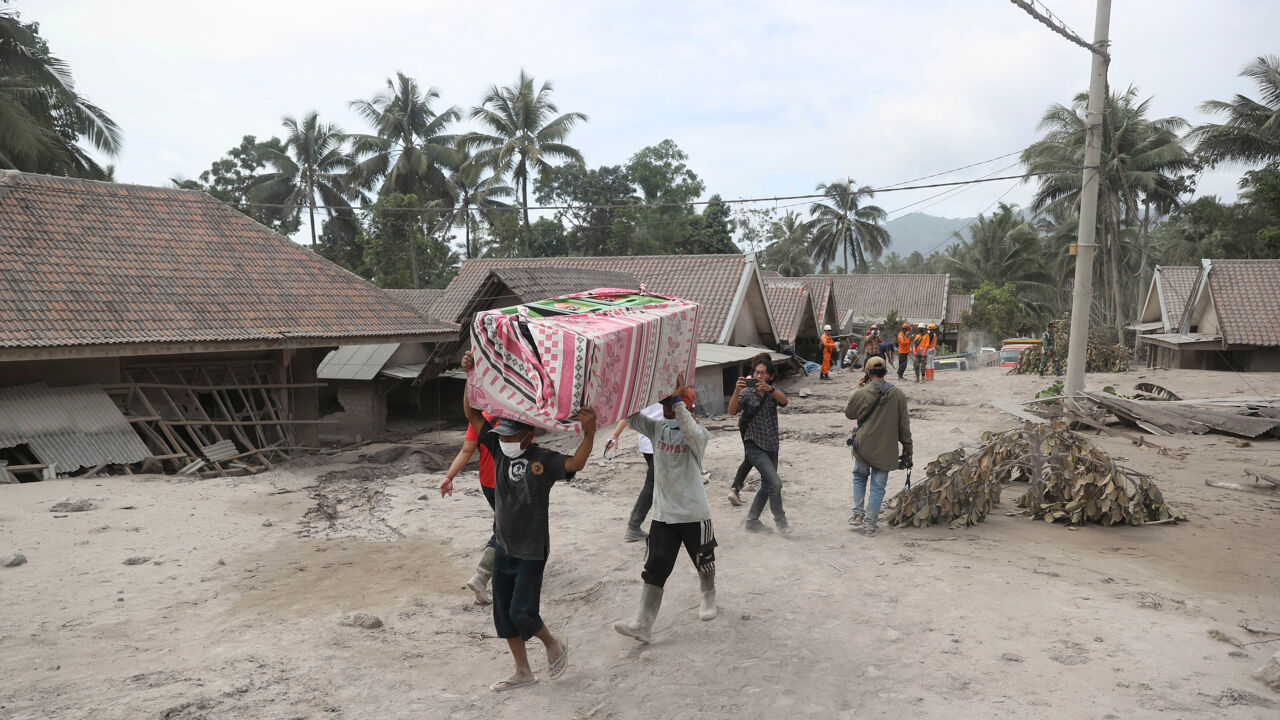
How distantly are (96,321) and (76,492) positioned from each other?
3.00m

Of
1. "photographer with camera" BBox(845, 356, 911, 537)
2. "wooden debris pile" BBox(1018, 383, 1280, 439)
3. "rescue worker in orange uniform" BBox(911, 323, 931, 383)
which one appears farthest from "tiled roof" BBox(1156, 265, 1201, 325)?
"photographer with camera" BBox(845, 356, 911, 537)

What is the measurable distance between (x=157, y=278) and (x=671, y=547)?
10.6m

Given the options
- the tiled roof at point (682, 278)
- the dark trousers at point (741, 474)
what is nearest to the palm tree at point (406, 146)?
the tiled roof at point (682, 278)

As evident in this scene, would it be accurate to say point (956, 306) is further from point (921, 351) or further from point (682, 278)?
point (682, 278)

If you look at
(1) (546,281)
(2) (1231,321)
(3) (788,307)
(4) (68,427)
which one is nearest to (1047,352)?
(2) (1231,321)

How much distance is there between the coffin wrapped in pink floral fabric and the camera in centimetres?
409

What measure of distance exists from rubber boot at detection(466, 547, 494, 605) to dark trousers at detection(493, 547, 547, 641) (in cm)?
137

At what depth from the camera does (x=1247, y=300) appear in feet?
68.1

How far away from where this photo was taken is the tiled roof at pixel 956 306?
42562 mm

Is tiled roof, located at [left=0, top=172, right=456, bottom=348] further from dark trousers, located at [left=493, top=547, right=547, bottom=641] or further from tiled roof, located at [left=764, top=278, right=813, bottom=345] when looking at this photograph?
tiled roof, located at [left=764, top=278, right=813, bottom=345]

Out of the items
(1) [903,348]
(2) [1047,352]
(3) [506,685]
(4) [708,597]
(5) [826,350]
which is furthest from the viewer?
(5) [826,350]

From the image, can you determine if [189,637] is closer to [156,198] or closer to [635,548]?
[635,548]

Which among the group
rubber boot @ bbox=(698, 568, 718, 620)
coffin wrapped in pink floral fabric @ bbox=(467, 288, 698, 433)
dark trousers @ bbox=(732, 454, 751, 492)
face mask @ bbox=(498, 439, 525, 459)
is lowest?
rubber boot @ bbox=(698, 568, 718, 620)

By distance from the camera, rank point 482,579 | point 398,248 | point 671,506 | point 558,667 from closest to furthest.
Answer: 1. point 558,667
2. point 671,506
3. point 482,579
4. point 398,248
